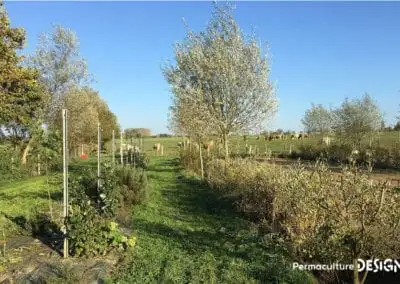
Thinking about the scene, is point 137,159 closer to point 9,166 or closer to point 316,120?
point 9,166

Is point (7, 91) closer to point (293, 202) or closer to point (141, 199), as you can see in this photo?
point (141, 199)

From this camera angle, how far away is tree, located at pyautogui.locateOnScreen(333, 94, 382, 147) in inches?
1636

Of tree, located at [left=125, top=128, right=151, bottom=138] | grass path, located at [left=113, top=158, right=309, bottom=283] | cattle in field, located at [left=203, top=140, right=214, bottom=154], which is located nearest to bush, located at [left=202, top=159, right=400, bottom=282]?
grass path, located at [left=113, top=158, right=309, bottom=283]

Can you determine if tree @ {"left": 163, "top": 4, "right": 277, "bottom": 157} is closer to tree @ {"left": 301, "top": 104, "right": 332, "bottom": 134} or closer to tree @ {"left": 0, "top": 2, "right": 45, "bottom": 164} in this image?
tree @ {"left": 0, "top": 2, "right": 45, "bottom": 164}

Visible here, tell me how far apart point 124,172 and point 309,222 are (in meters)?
7.54

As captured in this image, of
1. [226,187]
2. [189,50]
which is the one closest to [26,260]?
[226,187]

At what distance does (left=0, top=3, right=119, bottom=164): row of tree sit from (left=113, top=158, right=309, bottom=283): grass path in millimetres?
6971

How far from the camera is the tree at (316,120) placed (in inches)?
2559

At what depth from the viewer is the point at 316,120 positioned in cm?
6656

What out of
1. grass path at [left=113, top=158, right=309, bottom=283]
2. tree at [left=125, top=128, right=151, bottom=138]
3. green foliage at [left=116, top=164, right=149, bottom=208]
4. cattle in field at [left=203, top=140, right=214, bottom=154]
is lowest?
grass path at [left=113, top=158, right=309, bottom=283]

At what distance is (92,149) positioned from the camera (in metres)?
49.0

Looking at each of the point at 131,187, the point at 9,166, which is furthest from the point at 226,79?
the point at 9,166

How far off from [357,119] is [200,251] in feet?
125

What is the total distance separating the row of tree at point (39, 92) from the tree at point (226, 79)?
5.50 metres
